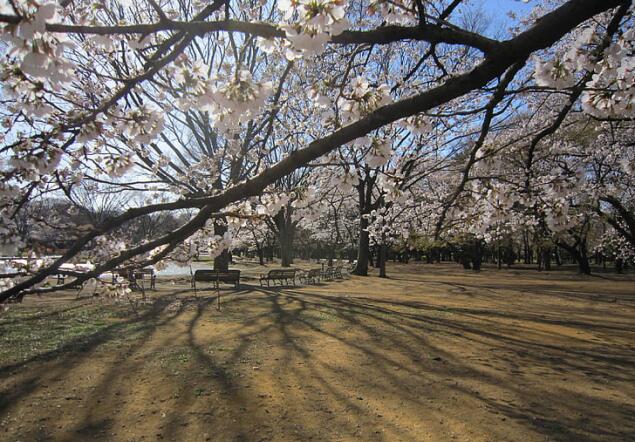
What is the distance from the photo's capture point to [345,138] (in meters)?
2.46

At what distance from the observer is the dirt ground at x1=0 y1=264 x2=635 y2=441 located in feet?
12.9

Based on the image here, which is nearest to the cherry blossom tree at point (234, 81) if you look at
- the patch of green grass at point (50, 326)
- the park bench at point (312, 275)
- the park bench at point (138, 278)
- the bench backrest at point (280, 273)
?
the park bench at point (138, 278)

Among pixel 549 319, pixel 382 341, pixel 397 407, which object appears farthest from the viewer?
pixel 549 319

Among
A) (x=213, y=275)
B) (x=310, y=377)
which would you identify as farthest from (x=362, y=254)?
(x=310, y=377)

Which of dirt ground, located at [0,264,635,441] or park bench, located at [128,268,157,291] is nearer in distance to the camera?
dirt ground, located at [0,264,635,441]

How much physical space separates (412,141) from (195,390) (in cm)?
1627

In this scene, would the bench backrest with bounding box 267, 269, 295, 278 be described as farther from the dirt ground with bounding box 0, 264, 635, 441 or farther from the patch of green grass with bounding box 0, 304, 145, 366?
the dirt ground with bounding box 0, 264, 635, 441

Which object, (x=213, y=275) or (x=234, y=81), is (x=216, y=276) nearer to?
(x=213, y=275)

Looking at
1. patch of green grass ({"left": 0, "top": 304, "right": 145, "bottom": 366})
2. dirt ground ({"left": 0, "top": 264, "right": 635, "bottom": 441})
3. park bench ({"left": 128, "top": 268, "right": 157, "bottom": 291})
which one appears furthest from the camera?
patch of green grass ({"left": 0, "top": 304, "right": 145, "bottom": 366})

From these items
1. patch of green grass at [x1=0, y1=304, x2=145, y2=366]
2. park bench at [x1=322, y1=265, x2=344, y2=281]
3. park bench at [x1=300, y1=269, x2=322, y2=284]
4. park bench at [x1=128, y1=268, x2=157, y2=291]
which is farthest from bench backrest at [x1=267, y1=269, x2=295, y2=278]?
patch of green grass at [x1=0, y1=304, x2=145, y2=366]

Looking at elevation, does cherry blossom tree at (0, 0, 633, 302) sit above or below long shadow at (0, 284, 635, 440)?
above

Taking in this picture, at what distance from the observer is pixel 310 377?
17.4ft

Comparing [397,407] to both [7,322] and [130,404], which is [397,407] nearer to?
[130,404]

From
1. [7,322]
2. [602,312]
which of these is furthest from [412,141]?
[7,322]
